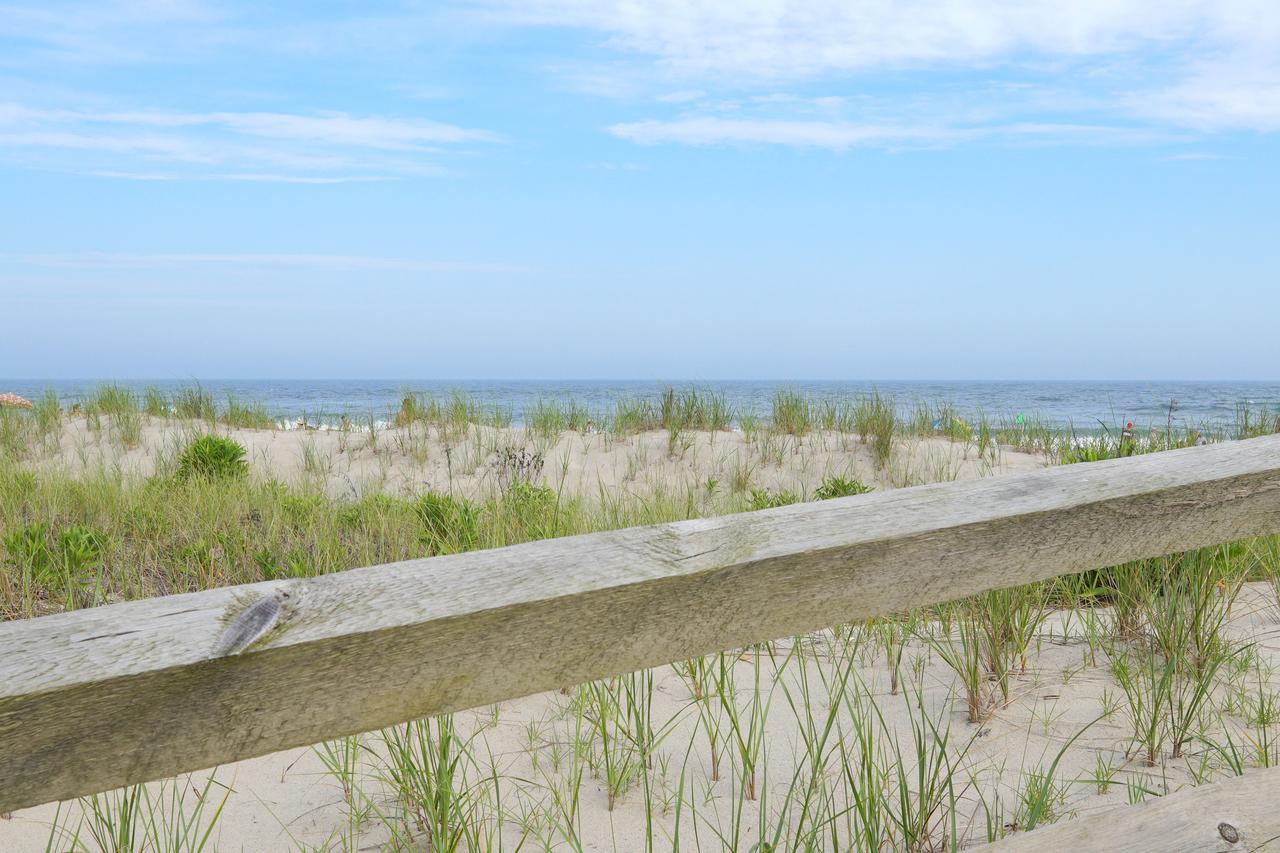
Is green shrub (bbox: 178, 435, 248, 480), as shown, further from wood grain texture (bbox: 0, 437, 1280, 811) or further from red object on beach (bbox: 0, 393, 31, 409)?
wood grain texture (bbox: 0, 437, 1280, 811)

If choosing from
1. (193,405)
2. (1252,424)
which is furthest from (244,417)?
(1252,424)

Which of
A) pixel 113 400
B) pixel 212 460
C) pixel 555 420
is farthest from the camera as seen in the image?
pixel 113 400

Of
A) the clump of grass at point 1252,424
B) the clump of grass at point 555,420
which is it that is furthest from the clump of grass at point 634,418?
the clump of grass at point 1252,424

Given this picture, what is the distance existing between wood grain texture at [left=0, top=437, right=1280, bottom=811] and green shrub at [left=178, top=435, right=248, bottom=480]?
782 cm

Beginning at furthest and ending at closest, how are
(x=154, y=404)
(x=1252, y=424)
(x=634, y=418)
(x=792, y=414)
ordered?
(x=154, y=404), (x=634, y=418), (x=792, y=414), (x=1252, y=424)

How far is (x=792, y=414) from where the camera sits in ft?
36.4

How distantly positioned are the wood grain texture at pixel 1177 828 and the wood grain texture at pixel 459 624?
0.45 meters

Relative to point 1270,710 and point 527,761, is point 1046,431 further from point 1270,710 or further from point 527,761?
point 527,761

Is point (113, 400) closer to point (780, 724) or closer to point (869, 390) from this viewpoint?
point (780, 724)

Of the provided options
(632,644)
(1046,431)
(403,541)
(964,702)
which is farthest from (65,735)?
(1046,431)

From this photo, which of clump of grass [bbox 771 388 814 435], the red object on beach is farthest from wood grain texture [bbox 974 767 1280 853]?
the red object on beach

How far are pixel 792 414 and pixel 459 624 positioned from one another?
10.2m

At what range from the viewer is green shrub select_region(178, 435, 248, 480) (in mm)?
8445

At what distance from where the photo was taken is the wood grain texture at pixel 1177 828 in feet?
5.18
